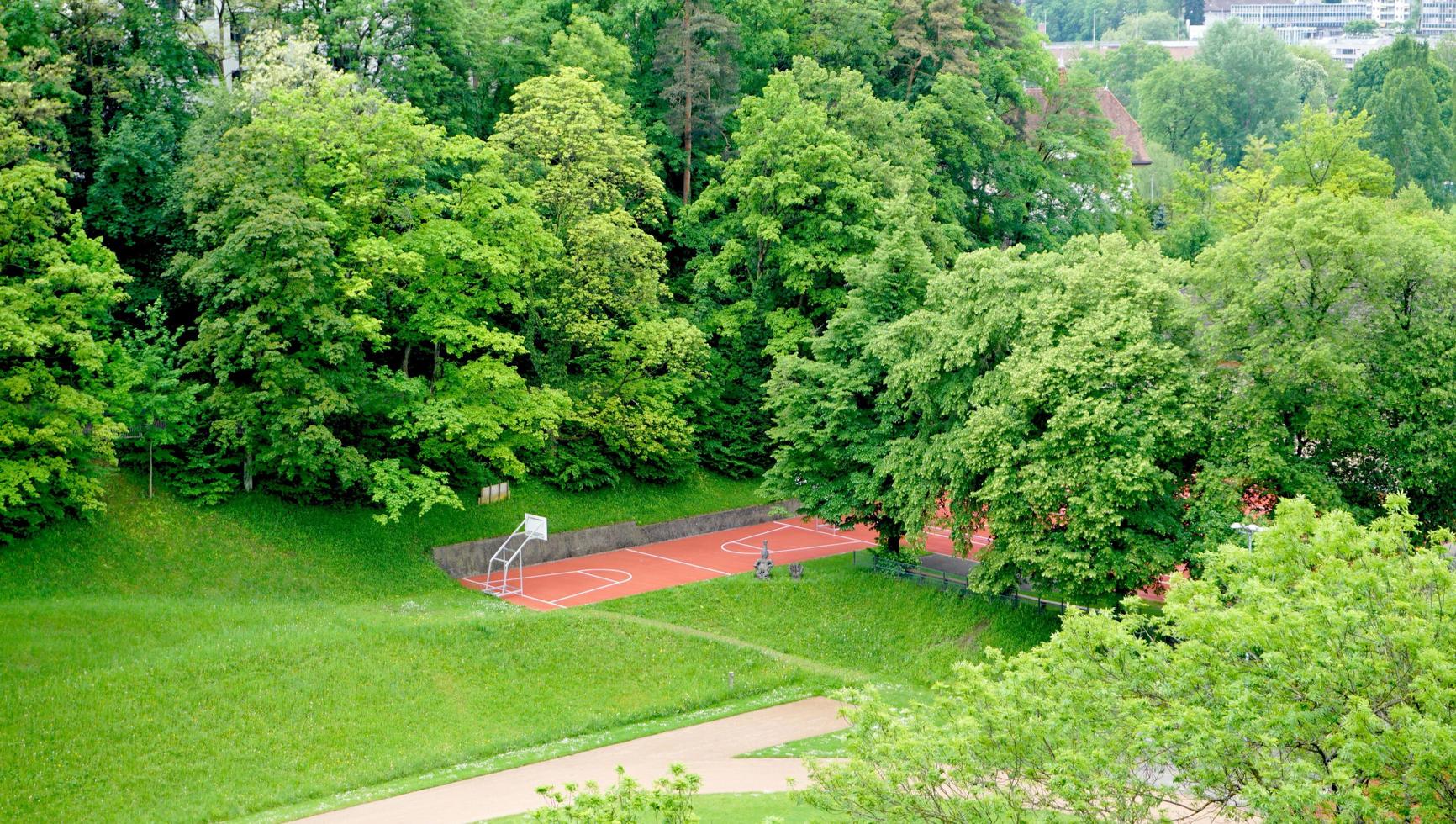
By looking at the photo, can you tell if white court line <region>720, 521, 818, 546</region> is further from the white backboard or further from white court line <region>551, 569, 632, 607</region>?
the white backboard

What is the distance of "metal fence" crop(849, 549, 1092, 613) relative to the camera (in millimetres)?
39250

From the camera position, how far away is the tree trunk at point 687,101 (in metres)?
56.1

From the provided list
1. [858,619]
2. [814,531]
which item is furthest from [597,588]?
[814,531]

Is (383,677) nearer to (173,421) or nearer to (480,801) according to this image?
(480,801)

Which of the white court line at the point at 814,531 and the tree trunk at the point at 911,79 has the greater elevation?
the tree trunk at the point at 911,79

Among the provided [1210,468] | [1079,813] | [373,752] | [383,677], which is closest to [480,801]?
[373,752]

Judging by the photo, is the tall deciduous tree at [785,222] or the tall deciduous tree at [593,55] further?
the tall deciduous tree at [593,55]

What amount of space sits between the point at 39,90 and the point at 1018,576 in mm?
30797

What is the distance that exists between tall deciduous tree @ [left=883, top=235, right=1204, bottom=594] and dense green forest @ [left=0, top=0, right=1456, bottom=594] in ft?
0.37

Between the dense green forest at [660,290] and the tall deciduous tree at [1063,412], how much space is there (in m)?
0.11

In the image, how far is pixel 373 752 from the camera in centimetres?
3083

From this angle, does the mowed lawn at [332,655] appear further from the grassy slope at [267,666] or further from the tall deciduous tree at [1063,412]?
the tall deciduous tree at [1063,412]

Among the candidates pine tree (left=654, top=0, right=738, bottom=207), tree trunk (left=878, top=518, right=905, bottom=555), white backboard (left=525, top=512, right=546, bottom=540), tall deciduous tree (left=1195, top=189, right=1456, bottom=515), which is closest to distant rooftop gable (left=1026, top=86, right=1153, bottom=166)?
pine tree (left=654, top=0, right=738, bottom=207)

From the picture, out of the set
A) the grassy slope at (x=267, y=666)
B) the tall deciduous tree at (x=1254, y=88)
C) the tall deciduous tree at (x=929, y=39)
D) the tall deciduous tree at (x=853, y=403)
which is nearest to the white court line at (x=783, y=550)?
the tall deciduous tree at (x=853, y=403)
